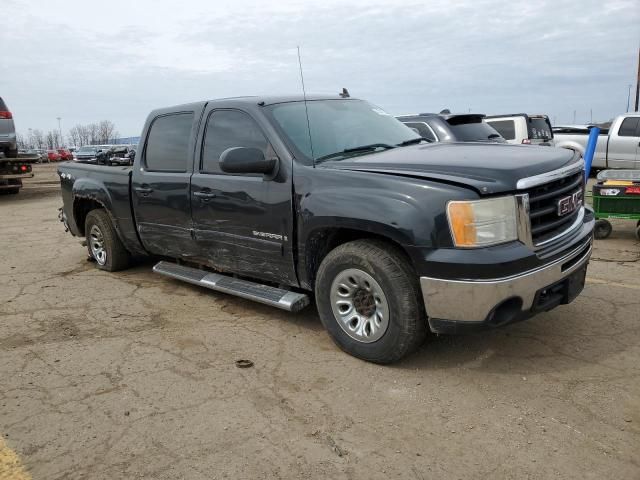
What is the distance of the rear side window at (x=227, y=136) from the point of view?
13.9 feet

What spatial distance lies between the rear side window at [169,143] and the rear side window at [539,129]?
29.0 feet

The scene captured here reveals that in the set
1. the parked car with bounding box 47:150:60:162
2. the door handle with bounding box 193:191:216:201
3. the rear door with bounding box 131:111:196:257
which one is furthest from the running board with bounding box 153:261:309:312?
the parked car with bounding box 47:150:60:162

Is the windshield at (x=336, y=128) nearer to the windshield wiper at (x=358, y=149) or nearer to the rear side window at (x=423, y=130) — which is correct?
the windshield wiper at (x=358, y=149)

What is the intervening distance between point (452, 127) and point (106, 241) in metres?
5.41

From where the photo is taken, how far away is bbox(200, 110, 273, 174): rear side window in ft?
13.9

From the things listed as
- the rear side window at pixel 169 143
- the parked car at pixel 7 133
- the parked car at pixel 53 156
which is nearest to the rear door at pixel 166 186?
the rear side window at pixel 169 143

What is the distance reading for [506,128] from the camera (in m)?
11.8

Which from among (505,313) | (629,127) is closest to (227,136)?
(505,313)

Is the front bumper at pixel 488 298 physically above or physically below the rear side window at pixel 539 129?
below

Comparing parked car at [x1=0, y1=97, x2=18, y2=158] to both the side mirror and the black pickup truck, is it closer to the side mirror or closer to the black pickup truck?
the black pickup truck

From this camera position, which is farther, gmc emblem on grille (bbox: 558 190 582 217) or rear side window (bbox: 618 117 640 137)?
rear side window (bbox: 618 117 640 137)

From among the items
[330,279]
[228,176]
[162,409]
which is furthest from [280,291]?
[162,409]

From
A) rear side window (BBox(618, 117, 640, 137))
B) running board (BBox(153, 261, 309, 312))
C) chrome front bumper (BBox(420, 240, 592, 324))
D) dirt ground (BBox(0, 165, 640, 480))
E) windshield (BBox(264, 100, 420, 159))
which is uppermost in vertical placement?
windshield (BBox(264, 100, 420, 159))

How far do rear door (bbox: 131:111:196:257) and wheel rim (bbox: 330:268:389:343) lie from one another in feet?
5.70
